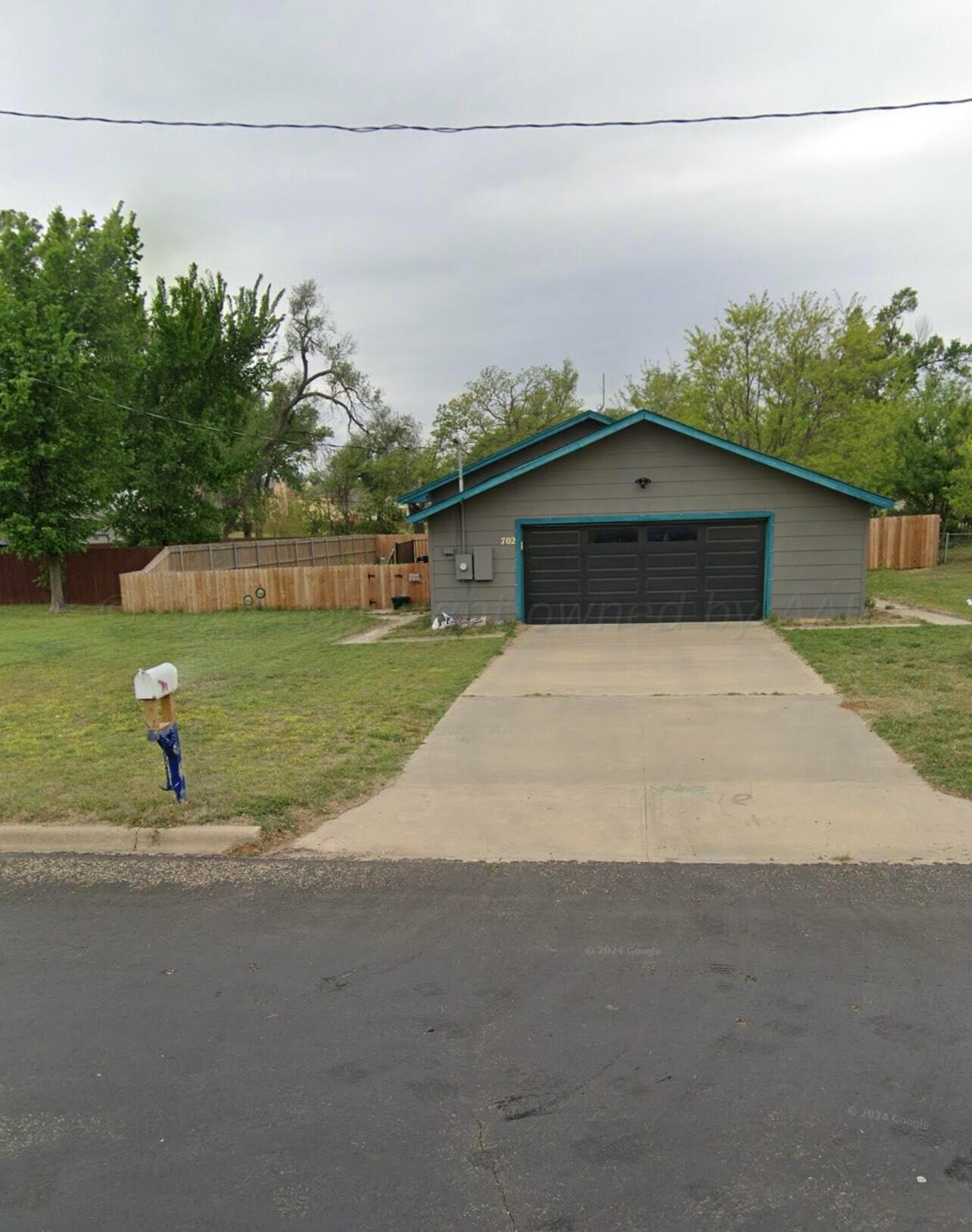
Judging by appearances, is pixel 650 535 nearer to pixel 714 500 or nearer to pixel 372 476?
pixel 714 500

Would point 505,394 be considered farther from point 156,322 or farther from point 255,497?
point 156,322

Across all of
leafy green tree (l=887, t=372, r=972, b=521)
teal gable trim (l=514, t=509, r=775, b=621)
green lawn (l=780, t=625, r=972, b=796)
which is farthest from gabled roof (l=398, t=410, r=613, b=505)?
leafy green tree (l=887, t=372, r=972, b=521)

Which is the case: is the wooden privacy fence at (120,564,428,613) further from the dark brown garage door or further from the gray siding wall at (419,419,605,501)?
the dark brown garage door

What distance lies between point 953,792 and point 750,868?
6.66ft

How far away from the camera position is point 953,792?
5.63 metres

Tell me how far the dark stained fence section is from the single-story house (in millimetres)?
13264

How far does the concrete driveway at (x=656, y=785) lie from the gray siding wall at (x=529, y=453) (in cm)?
999

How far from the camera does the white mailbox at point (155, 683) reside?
529 centimetres

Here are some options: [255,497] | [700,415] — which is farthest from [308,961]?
[255,497]

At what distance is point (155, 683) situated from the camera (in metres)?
5.35

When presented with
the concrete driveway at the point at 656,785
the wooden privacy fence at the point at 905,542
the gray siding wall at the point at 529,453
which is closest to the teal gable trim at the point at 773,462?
the gray siding wall at the point at 529,453

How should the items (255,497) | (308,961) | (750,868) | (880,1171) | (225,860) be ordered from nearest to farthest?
(880,1171) → (308,961) → (750,868) → (225,860) → (255,497)

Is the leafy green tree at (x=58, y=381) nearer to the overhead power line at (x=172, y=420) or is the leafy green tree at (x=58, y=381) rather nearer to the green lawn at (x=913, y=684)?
the overhead power line at (x=172, y=420)

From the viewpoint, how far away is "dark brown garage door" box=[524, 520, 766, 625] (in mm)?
15656
